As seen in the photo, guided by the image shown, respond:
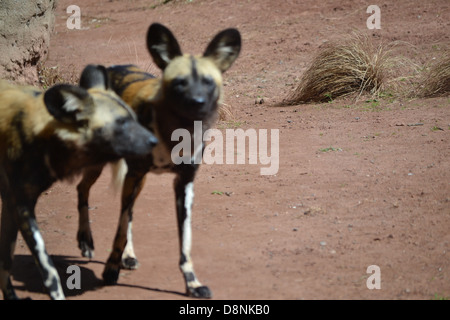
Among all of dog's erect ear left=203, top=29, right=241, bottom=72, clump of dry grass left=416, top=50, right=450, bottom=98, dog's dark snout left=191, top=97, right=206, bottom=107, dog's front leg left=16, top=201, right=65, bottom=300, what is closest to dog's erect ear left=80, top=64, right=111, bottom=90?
dog's dark snout left=191, top=97, right=206, bottom=107

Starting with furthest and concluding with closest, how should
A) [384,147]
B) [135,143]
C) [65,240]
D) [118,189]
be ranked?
1. [384,147]
2. [65,240]
3. [118,189]
4. [135,143]

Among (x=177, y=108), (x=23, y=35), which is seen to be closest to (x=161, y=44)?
(x=177, y=108)

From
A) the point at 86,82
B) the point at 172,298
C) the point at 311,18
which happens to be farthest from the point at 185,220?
the point at 311,18

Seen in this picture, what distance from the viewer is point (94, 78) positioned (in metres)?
3.52

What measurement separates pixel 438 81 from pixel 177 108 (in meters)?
5.57

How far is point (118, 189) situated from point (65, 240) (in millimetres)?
773

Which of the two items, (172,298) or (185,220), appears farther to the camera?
(185,220)

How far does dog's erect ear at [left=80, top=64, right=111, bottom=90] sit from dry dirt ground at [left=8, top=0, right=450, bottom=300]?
1.21m

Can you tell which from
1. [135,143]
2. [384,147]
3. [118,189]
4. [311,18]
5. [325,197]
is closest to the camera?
[135,143]

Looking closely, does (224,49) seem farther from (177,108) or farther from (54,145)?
(54,145)

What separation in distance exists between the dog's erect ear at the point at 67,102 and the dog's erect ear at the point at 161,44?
28.4 inches

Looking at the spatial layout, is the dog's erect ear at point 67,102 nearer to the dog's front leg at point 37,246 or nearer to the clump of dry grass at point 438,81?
the dog's front leg at point 37,246

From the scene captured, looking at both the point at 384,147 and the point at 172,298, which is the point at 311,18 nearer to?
the point at 384,147
